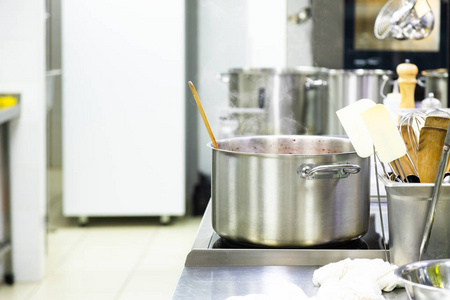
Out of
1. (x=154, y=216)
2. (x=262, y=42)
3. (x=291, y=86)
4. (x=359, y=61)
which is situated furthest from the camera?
(x=154, y=216)

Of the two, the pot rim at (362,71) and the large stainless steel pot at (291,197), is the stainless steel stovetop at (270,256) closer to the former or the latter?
the large stainless steel pot at (291,197)

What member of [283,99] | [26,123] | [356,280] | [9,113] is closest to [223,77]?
[283,99]

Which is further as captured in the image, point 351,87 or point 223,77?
point 223,77

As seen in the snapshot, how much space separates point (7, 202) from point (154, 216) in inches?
44.2

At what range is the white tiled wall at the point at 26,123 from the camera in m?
2.69

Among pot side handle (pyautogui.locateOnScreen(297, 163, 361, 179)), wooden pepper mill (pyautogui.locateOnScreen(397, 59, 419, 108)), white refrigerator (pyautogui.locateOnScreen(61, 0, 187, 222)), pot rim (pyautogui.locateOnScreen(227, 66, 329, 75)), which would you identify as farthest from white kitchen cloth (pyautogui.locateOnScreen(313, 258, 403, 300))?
white refrigerator (pyautogui.locateOnScreen(61, 0, 187, 222))

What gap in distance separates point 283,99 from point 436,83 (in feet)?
3.67

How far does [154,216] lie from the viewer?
3.71 meters

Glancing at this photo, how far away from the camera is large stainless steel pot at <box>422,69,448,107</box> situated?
1.86m

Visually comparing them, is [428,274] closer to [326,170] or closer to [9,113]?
[326,170]

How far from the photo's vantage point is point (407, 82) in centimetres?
137

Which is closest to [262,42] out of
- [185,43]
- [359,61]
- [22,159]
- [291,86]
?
[185,43]

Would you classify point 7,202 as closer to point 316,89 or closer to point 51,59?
point 51,59

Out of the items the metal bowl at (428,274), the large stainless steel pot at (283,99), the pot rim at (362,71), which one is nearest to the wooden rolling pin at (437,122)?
the metal bowl at (428,274)
